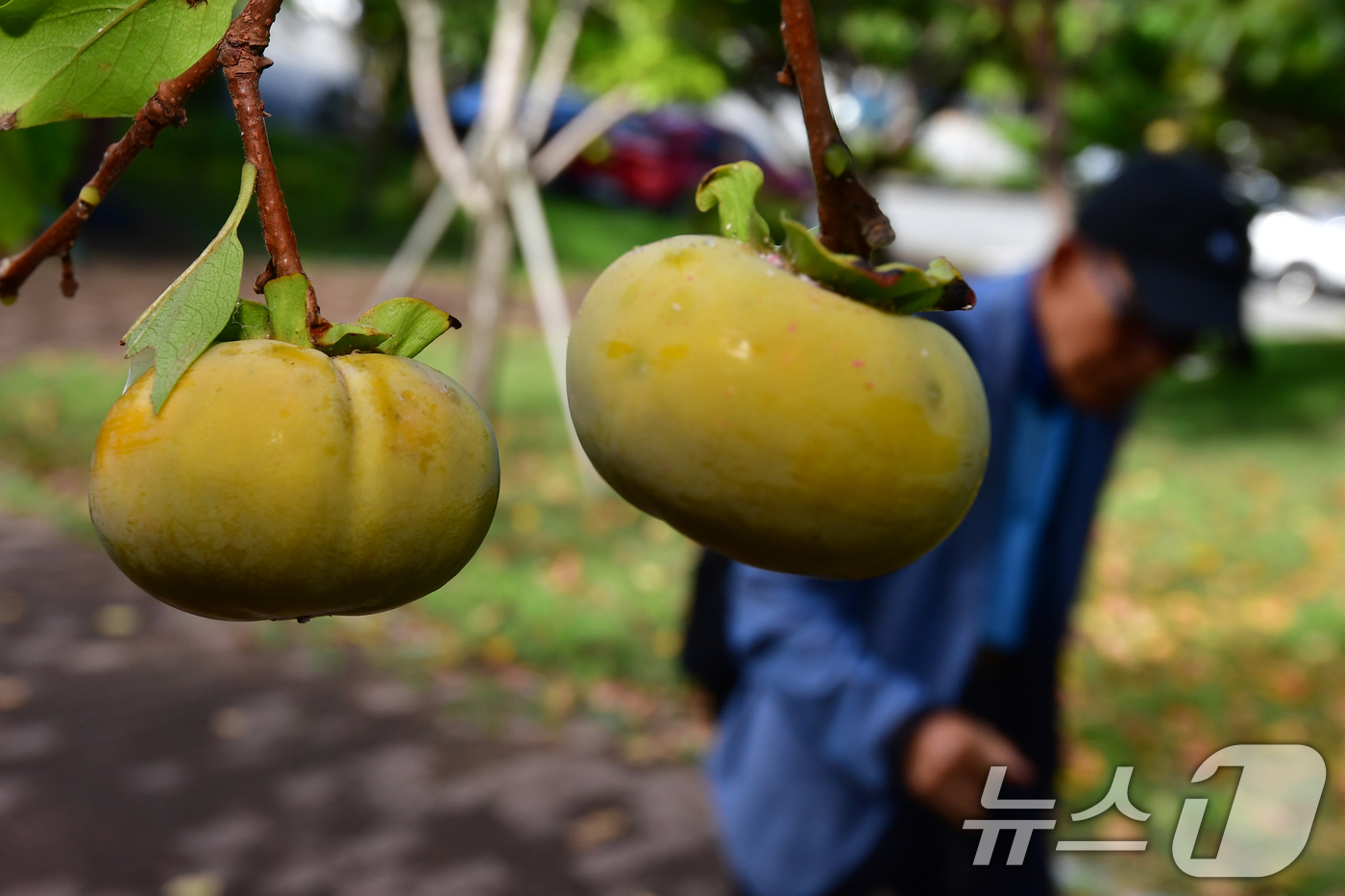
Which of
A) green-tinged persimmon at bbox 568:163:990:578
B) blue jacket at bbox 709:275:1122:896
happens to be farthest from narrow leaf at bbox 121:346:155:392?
blue jacket at bbox 709:275:1122:896

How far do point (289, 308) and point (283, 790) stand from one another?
3.83m

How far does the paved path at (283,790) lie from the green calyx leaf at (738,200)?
343cm

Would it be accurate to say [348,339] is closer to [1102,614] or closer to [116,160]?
[116,160]

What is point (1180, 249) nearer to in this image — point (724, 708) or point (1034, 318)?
point (1034, 318)

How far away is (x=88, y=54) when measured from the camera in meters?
0.59

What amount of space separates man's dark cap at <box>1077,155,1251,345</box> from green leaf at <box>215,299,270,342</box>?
7.97 ft

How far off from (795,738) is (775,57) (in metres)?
8.58

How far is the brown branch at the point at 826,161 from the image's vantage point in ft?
1.69

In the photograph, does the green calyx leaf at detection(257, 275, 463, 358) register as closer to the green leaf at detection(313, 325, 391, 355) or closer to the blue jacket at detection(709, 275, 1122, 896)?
the green leaf at detection(313, 325, 391, 355)

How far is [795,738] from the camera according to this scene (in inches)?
100

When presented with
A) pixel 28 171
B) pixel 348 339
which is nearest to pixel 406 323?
pixel 348 339

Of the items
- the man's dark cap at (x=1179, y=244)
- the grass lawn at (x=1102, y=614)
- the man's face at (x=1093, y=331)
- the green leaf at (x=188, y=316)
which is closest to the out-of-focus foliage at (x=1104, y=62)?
the grass lawn at (x=1102, y=614)

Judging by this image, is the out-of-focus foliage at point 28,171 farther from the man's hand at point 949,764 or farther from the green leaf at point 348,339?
the man's hand at point 949,764

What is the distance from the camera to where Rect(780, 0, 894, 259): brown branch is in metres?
0.52
